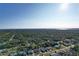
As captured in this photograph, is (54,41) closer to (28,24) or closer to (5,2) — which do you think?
(28,24)

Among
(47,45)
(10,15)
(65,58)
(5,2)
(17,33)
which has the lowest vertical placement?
(65,58)

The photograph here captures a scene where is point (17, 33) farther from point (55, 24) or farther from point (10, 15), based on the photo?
point (55, 24)

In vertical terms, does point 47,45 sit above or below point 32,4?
below

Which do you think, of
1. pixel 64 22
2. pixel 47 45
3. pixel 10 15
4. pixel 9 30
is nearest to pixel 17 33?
pixel 9 30

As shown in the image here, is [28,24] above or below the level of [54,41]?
above

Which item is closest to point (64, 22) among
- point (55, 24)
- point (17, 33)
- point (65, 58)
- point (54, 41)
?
point (55, 24)
